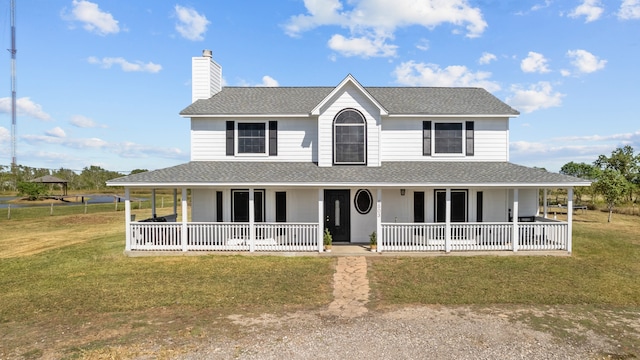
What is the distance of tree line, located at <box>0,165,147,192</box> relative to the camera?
6481cm

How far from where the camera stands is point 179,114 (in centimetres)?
1705

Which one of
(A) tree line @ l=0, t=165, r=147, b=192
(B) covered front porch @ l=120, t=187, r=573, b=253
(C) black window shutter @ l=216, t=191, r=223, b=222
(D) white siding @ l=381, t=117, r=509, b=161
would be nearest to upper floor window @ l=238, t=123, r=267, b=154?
(C) black window shutter @ l=216, t=191, r=223, b=222

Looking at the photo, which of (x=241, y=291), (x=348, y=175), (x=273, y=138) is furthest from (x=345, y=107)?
(x=241, y=291)

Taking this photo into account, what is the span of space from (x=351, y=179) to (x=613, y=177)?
2531 centimetres

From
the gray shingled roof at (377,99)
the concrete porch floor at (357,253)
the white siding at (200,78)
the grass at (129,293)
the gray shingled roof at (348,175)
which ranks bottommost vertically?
the grass at (129,293)

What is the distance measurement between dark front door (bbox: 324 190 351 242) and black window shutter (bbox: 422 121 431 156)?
4339mm

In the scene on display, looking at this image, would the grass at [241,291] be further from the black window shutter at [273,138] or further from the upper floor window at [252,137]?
the upper floor window at [252,137]

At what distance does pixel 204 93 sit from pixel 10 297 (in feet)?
40.4

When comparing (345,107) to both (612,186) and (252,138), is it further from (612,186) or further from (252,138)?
(612,186)

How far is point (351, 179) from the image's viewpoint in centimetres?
1466

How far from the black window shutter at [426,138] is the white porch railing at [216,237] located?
6548 millimetres

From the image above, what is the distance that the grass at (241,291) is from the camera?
293 inches

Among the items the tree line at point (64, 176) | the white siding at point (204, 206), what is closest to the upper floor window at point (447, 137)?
the white siding at point (204, 206)

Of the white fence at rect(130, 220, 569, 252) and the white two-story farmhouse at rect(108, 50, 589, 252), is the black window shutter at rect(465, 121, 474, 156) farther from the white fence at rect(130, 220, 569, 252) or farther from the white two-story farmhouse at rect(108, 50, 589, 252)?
the white fence at rect(130, 220, 569, 252)
